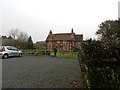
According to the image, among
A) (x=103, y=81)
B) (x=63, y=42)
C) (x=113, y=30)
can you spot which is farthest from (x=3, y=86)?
(x=63, y=42)

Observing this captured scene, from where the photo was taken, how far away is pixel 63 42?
99.0 ft

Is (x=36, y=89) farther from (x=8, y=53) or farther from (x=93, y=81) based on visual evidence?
(x=8, y=53)

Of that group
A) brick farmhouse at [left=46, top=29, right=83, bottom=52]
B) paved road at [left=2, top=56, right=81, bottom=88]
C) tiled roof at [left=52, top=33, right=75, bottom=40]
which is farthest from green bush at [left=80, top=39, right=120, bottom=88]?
tiled roof at [left=52, top=33, right=75, bottom=40]

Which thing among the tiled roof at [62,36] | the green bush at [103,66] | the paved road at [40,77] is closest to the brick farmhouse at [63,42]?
the tiled roof at [62,36]

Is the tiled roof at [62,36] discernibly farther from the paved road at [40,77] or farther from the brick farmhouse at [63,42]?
the paved road at [40,77]

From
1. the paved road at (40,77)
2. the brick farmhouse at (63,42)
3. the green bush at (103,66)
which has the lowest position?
the paved road at (40,77)

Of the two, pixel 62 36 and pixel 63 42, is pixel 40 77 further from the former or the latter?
pixel 62 36

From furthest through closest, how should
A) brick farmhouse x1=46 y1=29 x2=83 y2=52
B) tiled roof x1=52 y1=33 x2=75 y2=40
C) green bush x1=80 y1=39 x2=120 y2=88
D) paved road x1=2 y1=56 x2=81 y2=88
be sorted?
tiled roof x1=52 y1=33 x2=75 y2=40
brick farmhouse x1=46 y1=29 x2=83 y2=52
paved road x1=2 y1=56 x2=81 y2=88
green bush x1=80 y1=39 x2=120 y2=88

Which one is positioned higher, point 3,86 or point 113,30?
point 113,30

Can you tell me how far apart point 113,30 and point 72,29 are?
47.6 ft

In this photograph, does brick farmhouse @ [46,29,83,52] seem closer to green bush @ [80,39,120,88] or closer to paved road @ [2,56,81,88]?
paved road @ [2,56,81,88]

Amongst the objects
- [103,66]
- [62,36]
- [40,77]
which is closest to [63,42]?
[62,36]

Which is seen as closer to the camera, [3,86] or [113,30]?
[3,86]

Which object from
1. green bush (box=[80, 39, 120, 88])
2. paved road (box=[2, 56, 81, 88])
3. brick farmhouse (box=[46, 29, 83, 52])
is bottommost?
paved road (box=[2, 56, 81, 88])
